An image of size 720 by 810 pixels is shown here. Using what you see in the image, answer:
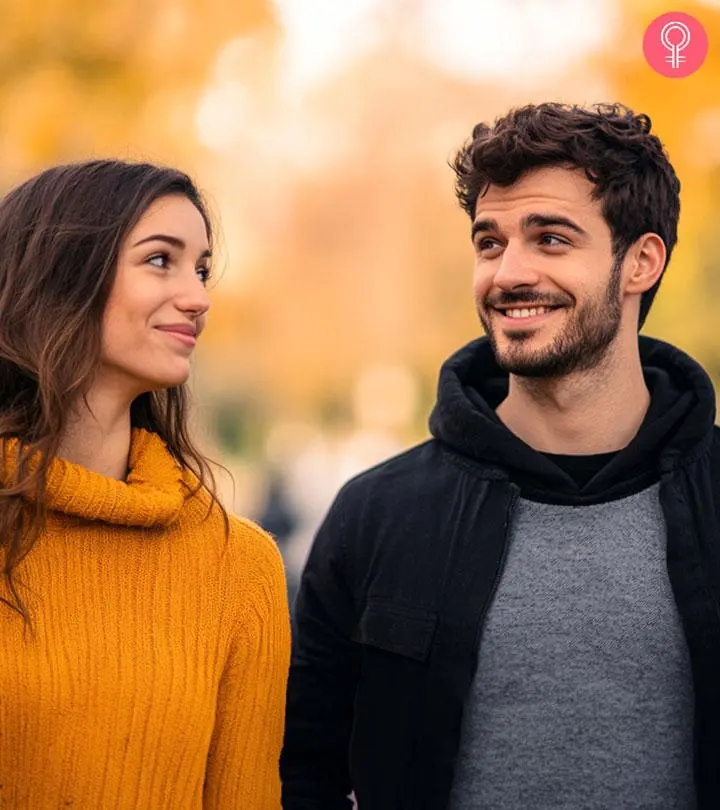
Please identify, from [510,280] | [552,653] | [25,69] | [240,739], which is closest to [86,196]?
[510,280]

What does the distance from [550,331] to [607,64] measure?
542 centimetres

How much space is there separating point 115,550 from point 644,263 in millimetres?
1504

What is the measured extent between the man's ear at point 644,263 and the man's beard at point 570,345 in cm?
11

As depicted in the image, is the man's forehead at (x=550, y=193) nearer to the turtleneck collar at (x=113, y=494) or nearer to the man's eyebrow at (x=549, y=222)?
the man's eyebrow at (x=549, y=222)

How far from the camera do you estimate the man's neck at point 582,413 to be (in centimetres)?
345

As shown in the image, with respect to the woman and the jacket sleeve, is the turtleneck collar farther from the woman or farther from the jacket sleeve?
the jacket sleeve

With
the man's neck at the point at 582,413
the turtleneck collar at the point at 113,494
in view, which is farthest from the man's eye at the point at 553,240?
the turtleneck collar at the point at 113,494

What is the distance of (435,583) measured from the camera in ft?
11.0

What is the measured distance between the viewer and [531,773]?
124 inches

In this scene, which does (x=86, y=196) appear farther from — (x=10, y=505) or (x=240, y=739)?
(x=240, y=739)

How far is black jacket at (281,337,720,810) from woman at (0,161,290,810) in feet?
0.89

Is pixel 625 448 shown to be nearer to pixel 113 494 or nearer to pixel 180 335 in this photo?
pixel 180 335

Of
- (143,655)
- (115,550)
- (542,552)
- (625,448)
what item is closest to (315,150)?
(625,448)

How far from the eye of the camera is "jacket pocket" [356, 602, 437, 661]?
329 centimetres
